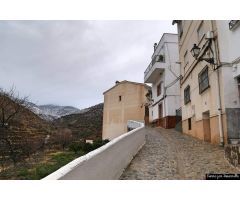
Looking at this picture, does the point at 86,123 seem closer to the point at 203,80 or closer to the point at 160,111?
the point at 160,111

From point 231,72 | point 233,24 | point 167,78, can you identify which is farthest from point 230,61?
point 167,78

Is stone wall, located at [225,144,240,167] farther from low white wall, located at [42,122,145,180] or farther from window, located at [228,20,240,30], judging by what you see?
window, located at [228,20,240,30]

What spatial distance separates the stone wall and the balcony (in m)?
13.5

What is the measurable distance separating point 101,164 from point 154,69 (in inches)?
624

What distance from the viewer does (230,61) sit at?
8.56 metres

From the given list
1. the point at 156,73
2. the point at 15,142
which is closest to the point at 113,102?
the point at 156,73

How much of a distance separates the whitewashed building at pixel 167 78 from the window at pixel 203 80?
742cm

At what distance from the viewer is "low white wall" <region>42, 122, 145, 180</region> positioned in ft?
10.7

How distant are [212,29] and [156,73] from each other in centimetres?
1121

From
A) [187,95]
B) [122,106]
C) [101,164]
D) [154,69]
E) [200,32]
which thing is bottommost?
[101,164]

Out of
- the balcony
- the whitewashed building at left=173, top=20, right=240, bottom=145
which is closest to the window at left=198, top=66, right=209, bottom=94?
the whitewashed building at left=173, top=20, right=240, bottom=145

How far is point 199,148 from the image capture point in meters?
9.07

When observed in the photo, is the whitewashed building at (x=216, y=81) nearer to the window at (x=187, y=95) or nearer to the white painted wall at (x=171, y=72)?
the window at (x=187, y=95)

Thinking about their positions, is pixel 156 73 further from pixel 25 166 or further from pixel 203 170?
pixel 203 170
